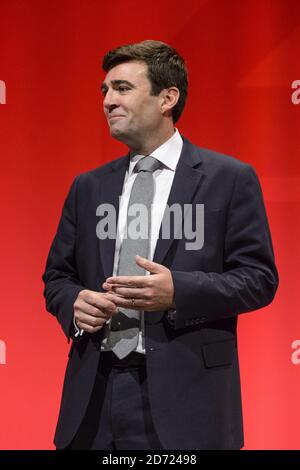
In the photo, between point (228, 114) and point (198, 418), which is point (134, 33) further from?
point (198, 418)

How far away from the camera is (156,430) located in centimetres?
176

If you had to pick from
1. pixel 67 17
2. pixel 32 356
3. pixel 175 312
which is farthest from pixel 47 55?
pixel 175 312

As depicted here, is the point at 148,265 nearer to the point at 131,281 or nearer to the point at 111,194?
the point at 131,281

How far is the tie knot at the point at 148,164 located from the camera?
199 centimetres

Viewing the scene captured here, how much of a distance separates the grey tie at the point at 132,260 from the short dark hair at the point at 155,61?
0.24 metres

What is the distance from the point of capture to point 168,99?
6.92 ft

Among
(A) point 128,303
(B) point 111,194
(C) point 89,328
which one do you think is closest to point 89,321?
(C) point 89,328

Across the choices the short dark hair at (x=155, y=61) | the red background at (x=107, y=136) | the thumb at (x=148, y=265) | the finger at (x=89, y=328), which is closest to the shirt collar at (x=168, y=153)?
the short dark hair at (x=155, y=61)

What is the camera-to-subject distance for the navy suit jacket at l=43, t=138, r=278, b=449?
1.78 metres

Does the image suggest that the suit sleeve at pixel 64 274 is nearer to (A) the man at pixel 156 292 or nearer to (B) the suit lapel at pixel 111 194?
(A) the man at pixel 156 292

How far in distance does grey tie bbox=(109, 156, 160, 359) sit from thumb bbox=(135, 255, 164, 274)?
143mm

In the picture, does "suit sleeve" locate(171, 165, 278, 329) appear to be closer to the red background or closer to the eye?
the eye

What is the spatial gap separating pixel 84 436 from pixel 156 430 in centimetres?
20

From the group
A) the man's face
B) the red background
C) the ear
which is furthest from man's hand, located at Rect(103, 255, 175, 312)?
the red background
